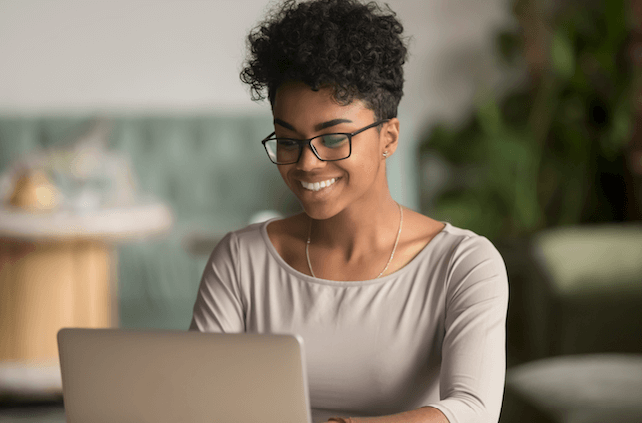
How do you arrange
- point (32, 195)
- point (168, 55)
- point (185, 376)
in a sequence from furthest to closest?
point (168, 55)
point (32, 195)
point (185, 376)

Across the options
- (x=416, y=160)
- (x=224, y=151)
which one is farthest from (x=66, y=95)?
(x=416, y=160)

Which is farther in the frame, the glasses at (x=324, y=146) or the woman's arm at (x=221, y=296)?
the woman's arm at (x=221, y=296)

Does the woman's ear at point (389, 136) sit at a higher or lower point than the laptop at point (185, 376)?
higher

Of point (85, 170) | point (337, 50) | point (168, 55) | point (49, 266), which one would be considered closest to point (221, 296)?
point (337, 50)

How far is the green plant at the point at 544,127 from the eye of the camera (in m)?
3.58

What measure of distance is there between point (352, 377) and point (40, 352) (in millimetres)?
2206

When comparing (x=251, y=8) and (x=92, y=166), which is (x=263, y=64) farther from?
(x=251, y=8)

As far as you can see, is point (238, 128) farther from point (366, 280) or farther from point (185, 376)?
point (185, 376)

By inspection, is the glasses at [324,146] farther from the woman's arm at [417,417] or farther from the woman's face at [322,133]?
the woman's arm at [417,417]

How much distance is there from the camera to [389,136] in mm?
1166

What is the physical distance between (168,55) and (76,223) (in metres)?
1.49

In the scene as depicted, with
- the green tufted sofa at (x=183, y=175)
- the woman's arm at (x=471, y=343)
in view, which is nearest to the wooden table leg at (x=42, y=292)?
the green tufted sofa at (x=183, y=175)

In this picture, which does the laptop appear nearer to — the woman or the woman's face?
the woman

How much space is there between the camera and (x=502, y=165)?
3625 millimetres
